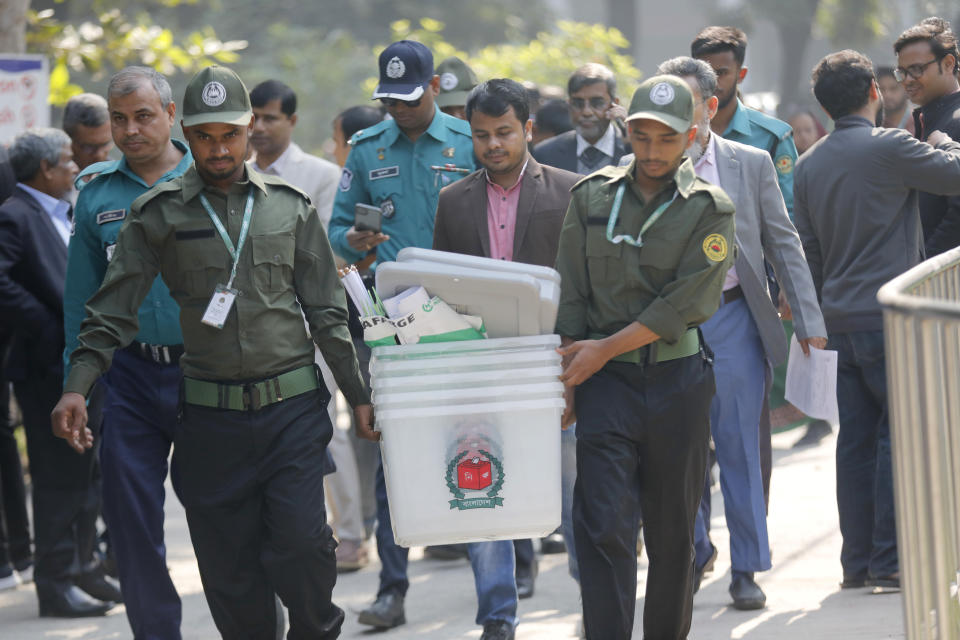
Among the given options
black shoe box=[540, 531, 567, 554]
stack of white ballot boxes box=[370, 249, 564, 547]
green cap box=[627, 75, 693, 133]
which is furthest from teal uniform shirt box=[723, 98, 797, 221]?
stack of white ballot boxes box=[370, 249, 564, 547]

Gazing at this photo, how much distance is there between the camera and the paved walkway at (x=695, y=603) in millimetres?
5891

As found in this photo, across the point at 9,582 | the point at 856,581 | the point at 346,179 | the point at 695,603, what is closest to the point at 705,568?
the point at 695,603

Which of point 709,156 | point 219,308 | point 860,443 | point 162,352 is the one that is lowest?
point 860,443

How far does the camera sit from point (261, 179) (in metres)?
5.04

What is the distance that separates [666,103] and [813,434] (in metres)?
6.35

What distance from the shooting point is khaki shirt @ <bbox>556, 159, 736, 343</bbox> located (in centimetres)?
479

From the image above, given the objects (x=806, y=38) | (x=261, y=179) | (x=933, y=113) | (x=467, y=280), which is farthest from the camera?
(x=806, y=38)

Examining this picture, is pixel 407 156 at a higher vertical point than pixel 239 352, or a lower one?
higher

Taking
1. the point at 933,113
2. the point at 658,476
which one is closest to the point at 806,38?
the point at 933,113

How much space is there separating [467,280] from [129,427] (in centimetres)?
163

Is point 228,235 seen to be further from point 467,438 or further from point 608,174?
point 608,174

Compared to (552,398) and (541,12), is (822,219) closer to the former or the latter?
(552,398)

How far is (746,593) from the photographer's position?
612cm

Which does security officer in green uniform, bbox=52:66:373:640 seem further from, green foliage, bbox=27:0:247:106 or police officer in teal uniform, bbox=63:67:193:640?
green foliage, bbox=27:0:247:106
